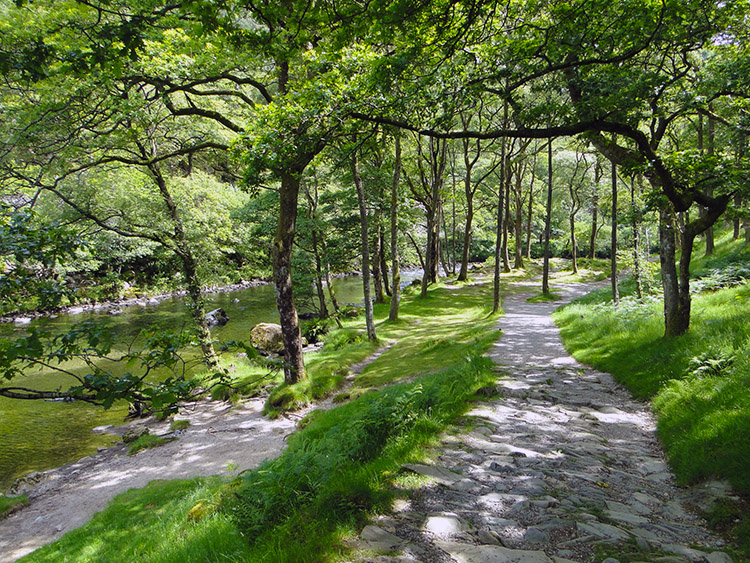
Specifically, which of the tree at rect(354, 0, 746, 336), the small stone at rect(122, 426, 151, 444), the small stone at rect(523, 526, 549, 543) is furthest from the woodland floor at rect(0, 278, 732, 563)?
the tree at rect(354, 0, 746, 336)

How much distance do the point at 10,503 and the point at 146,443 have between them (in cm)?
280

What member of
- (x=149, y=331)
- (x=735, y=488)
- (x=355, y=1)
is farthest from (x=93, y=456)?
(x=735, y=488)

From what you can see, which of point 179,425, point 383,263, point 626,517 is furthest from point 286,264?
point 383,263

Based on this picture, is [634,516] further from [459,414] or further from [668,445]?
[459,414]

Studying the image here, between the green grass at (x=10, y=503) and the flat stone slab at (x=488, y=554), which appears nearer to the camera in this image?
the flat stone slab at (x=488, y=554)

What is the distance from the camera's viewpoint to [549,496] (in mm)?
3781

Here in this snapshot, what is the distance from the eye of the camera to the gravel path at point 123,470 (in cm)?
747

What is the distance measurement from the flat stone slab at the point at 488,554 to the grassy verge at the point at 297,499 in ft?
2.42

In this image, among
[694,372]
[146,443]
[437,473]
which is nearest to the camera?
[437,473]

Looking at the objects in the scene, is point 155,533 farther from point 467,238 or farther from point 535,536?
point 467,238

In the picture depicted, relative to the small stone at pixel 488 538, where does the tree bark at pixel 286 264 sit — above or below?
above

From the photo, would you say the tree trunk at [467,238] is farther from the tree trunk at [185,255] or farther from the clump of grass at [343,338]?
the tree trunk at [185,255]

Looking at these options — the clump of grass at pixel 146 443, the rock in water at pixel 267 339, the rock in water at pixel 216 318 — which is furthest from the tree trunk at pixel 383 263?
the clump of grass at pixel 146 443

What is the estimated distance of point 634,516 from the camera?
3.54 m
